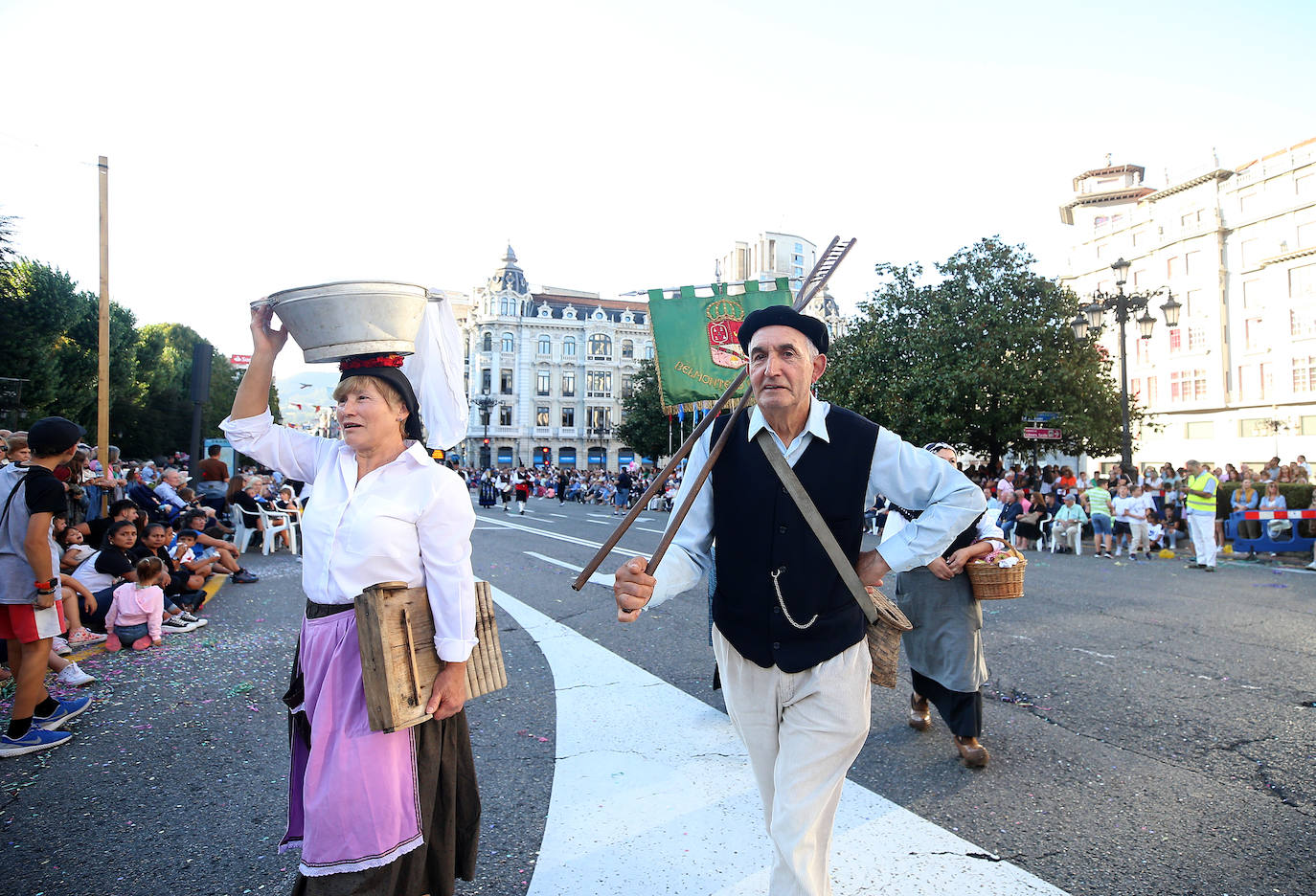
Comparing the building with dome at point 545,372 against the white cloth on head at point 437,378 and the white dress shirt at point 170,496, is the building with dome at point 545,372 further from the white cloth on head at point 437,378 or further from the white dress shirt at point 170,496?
the white cloth on head at point 437,378

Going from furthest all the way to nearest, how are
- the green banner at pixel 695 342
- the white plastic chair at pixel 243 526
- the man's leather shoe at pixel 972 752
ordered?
1. the white plastic chair at pixel 243 526
2. the green banner at pixel 695 342
3. the man's leather shoe at pixel 972 752

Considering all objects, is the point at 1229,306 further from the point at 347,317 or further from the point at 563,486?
the point at 347,317

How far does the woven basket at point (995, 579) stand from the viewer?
440 cm

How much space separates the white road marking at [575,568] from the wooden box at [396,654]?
20.3ft

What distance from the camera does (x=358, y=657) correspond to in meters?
2.35

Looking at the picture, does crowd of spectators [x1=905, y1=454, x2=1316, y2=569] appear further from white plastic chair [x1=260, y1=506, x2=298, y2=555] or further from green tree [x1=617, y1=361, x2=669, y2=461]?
green tree [x1=617, y1=361, x2=669, y2=461]

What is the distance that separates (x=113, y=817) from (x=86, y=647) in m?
4.00

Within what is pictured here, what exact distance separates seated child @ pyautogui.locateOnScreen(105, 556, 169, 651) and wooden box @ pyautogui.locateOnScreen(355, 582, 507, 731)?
19.5 ft

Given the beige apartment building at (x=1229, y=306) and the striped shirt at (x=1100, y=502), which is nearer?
the striped shirt at (x=1100, y=502)

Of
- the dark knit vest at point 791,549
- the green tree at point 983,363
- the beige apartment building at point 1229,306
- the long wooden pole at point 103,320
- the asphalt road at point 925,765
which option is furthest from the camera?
the beige apartment building at point 1229,306

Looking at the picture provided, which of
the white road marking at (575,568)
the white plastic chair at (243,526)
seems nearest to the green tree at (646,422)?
the white plastic chair at (243,526)

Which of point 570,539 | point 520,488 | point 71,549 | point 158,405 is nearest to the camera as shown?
point 71,549

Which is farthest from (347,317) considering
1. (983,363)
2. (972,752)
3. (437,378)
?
(983,363)

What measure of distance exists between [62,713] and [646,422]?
157ft
